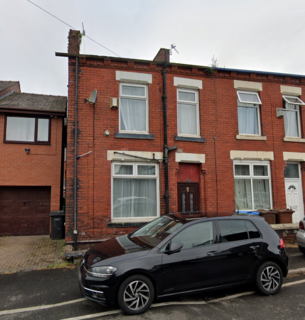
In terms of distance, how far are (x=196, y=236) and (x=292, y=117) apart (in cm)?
864

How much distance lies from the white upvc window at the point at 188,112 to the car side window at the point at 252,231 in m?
4.90

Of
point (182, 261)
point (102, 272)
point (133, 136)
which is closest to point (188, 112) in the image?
point (133, 136)

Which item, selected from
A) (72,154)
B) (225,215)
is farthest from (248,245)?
(72,154)

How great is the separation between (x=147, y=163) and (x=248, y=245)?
4814 millimetres

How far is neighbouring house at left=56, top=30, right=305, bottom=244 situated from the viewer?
8500mm

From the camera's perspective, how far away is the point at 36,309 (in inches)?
178

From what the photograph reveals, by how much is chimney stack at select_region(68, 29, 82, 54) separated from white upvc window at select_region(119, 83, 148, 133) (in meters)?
1.89

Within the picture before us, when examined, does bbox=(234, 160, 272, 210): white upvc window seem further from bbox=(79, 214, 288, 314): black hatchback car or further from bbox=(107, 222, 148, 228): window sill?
bbox=(79, 214, 288, 314): black hatchback car

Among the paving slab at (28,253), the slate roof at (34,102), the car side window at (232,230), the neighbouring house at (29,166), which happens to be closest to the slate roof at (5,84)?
the slate roof at (34,102)

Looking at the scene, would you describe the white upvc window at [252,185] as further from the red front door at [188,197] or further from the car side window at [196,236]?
the car side window at [196,236]

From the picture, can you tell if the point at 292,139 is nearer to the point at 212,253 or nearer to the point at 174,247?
the point at 212,253

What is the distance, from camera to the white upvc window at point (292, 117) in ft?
35.6

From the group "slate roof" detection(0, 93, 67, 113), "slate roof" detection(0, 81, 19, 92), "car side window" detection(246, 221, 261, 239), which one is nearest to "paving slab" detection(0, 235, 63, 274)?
"car side window" detection(246, 221, 261, 239)

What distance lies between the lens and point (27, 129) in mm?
11406
